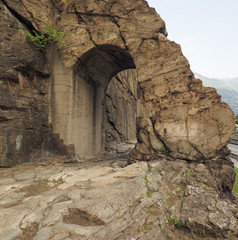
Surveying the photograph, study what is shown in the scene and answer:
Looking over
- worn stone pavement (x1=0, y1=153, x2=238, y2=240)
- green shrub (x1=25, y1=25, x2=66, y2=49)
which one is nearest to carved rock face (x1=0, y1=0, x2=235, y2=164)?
green shrub (x1=25, y1=25, x2=66, y2=49)

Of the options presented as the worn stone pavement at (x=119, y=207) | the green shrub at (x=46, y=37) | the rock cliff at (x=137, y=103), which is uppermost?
the green shrub at (x=46, y=37)

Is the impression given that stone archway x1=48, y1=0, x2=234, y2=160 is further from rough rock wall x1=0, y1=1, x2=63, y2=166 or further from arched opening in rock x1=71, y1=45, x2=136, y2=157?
rough rock wall x1=0, y1=1, x2=63, y2=166

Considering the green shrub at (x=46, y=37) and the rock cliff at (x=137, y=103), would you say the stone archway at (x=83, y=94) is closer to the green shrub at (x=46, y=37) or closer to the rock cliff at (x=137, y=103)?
the rock cliff at (x=137, y=103)

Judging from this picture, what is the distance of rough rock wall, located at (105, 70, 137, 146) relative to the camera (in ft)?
45.8

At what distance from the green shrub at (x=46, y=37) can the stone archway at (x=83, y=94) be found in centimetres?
54

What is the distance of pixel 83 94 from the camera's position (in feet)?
23.8

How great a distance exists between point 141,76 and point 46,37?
412 centimetres

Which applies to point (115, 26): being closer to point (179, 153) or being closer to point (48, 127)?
point (48, 127)

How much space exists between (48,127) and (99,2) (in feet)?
17.1

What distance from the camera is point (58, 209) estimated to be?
9.55ft

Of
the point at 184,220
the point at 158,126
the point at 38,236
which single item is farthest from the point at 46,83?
the point at 184,220

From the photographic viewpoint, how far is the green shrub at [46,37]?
606 cm

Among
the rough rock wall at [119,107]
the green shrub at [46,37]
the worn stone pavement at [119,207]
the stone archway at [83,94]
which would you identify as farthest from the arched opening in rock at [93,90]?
the rough rock wall at [119,107]

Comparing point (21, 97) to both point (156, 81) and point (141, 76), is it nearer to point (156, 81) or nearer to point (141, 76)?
point (141, 76)
